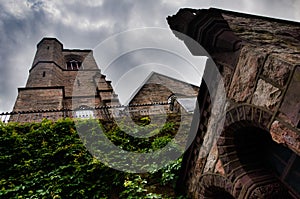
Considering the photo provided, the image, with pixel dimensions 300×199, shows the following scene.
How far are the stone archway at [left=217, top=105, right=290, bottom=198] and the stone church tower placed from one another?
449 inches

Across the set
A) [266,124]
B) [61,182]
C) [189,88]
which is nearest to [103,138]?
[61,182]

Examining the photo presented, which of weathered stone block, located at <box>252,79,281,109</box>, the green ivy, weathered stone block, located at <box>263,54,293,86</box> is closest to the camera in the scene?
weathered stone block, located at <box>263,54,293,86</box>

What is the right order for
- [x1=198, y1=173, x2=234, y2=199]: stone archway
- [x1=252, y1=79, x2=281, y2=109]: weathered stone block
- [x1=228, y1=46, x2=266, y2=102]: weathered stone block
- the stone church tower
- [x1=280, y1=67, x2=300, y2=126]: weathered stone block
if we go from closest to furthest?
1. [x1=280, y1=67, x2=300, y2=126]: weathered stone block
2. [x1=252, y1=79, x2=281, y2=109]: weathered stone block
3. [x1=228, y1=46, x2=266, y2=102]: weathered stone block
4. [x1=198, y1=173, x2=234, y2=199]: stone archway
5. the stone church tower

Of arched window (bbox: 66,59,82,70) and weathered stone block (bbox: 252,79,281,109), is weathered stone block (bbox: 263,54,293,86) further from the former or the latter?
arched window (bbox: 66,59,82,70)

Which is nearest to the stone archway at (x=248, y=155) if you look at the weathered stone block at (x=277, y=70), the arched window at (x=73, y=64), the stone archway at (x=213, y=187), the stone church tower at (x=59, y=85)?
the stone archway at (x=213, y=187)

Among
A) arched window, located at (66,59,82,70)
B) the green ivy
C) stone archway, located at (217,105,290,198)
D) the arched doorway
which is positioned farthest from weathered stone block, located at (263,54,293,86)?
arched window, located at (66,59,82,70)

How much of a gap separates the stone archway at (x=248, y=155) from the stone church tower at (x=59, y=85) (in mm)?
11412

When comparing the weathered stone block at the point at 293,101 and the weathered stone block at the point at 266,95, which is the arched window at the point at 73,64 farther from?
the weathered stone block at the point at 293,101

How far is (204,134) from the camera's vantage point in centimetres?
418

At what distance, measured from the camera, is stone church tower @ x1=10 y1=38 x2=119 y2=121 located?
16.0 metres

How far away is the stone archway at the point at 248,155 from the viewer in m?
3.04

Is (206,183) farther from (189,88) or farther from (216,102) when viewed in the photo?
(189,88)

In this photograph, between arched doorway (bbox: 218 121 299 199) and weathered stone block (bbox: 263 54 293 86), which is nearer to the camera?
weathered stone block (bbox: 263 54 293 86)

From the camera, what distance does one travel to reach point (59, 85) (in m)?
21.0
